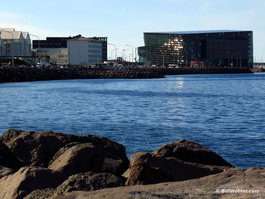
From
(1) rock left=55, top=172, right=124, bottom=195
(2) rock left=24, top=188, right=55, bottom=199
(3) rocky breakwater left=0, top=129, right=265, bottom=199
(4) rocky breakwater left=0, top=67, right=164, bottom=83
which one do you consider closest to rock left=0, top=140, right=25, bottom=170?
(3) rocky breakwater left=0, top=129, right=265, bottom=199

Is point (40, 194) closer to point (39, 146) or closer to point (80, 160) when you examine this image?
point (80, 160)

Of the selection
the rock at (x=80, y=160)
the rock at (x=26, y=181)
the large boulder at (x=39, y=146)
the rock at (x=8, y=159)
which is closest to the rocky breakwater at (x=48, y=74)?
the large boulder at (x=39, y=146)

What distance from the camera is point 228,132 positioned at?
2550cm

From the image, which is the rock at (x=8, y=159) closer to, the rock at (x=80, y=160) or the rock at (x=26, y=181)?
the rock at (x=80, y=160)

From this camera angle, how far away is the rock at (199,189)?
7.08m

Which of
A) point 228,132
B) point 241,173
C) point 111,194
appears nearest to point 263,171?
point 241,173

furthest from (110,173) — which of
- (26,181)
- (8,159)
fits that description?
(8,159)

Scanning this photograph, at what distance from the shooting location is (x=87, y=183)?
25.7 ft

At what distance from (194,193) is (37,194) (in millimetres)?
2317

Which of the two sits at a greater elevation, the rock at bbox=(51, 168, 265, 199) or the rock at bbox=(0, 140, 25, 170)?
the rock at bbox=(51, 168, 265, 199)

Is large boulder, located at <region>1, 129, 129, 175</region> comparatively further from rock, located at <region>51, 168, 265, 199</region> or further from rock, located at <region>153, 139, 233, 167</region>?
rock, located at <region>51, 168, 265, 199</region>

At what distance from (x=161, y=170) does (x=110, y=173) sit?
48.2 inches

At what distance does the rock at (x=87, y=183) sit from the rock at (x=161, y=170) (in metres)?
1.01

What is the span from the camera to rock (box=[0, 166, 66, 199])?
7.79 m
